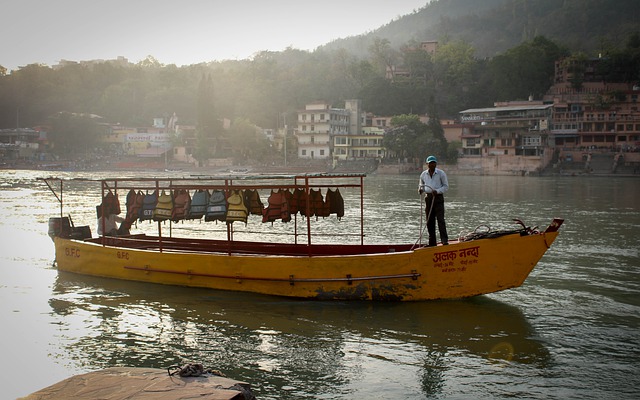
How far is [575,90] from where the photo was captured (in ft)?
250

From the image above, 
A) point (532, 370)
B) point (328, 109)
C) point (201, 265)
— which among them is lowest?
point (532, 370)

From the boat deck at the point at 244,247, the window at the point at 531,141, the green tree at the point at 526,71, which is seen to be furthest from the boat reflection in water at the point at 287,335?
the green tree at the point at 526,71

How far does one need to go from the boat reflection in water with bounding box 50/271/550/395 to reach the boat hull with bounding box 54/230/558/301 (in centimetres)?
24

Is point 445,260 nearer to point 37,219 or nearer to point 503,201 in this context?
point 37,219

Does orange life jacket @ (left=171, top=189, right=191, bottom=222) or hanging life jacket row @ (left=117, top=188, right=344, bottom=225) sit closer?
hanging life jacket row @ (left=117, top=188, right=344, bottom=225)

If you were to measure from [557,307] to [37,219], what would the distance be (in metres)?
22.3

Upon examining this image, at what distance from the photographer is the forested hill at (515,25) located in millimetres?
112625

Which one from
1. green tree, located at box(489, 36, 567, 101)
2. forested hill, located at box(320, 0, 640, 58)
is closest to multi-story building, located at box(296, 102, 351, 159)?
green tree, located at box(489, 36, 567, 101)

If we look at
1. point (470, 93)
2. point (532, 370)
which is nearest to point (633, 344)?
point (532, 370)

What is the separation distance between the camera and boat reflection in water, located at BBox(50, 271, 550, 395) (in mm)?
8000

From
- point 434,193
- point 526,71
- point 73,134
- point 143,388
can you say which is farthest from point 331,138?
point 143,388

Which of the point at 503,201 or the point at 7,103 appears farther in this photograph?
the point at 7,103

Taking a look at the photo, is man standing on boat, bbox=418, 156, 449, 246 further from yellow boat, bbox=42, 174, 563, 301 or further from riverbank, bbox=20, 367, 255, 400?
riverbank, bbox=20, 367, 255, 400

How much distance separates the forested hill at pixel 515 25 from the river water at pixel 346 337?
84.7 meters
